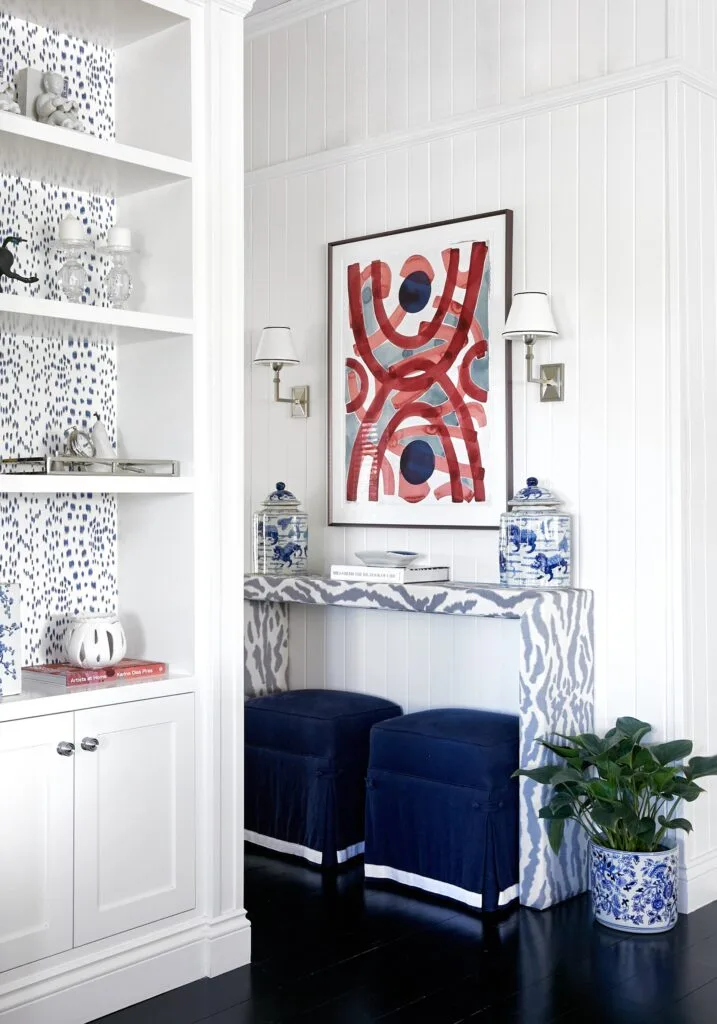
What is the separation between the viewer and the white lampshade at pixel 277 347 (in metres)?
4.02

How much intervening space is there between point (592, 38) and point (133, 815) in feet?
8.50

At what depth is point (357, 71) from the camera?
13.4 feet

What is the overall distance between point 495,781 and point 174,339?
1.52 metres

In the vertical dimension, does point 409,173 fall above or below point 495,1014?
above

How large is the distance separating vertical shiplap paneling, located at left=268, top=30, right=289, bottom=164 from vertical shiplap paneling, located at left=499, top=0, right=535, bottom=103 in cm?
98

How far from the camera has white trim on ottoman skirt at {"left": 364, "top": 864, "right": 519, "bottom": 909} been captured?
326cm

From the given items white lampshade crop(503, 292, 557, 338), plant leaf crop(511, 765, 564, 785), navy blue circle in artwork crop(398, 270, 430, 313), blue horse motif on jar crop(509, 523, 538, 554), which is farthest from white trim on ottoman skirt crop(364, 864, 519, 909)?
navy blue circle in artwork crop(398, 270, 430, 313)

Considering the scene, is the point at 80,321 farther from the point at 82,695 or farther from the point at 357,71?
the point at 357,71

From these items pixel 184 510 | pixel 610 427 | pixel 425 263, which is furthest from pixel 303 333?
pixel 184 510

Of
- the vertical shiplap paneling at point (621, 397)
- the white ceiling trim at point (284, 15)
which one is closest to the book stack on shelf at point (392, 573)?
the vertical shiplap paneling at point (621, 397)

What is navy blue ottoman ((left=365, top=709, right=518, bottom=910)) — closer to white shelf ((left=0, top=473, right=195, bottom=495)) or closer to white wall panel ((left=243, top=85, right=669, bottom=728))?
white wall panel ((left=243, top=85, right=669, bottom=728))

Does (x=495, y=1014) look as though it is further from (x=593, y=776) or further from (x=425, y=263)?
(x=425, y=263)

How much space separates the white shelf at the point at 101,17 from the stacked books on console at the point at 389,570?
1712 millimetres

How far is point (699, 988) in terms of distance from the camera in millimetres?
2738
